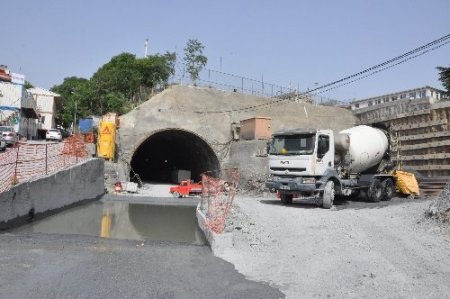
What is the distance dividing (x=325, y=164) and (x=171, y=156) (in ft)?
95.4

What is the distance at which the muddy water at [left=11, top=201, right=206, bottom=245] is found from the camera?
14.3 metres

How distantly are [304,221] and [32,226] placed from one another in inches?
346

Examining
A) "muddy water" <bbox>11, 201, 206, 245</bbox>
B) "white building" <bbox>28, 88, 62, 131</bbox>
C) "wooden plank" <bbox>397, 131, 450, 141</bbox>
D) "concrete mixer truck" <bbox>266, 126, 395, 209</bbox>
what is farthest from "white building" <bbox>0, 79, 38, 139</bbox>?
"wooden plank" <bbox>397, 131, 450, 141</bbox>

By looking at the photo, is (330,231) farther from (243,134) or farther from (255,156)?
(243,134)

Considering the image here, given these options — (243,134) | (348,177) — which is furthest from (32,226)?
(243,134)

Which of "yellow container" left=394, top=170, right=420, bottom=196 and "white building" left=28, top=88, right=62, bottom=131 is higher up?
"white building" left=28, top=88, right=62, bottom=131

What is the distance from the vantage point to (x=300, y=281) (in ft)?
24.7

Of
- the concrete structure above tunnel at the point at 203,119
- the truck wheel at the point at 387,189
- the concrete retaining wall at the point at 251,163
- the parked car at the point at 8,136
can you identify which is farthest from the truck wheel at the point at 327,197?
the parked car at the point at 8,136

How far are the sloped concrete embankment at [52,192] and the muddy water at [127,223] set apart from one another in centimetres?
44

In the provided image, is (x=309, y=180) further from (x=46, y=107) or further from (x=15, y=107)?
(x=46, y=107)

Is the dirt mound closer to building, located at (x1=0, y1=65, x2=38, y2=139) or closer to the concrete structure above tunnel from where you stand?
the concrete structure above tunnel

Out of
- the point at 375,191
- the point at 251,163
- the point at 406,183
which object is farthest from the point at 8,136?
the point at 406,183

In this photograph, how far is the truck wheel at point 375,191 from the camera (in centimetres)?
1888

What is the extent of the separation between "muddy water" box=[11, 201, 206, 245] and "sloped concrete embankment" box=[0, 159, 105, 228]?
1.46 ft
